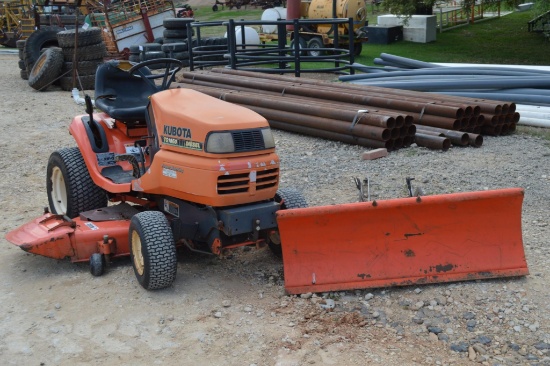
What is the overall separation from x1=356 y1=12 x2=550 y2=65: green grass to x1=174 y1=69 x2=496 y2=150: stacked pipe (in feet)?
24.5

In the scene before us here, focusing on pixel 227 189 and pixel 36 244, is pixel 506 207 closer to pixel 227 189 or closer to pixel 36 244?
pixel 227 189

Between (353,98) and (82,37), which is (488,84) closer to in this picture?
(353,98)

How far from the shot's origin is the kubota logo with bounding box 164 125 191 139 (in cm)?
566

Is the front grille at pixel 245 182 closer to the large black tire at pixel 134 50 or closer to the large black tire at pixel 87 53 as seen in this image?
the large black tire at pixel 87 53

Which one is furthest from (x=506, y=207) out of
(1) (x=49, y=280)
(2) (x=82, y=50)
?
(2) (x=82, y=50)

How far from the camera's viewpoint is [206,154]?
5.52 meters

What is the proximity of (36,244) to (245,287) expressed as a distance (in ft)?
5.82

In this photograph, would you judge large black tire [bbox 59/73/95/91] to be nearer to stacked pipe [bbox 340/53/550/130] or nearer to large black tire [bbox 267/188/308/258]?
stacked pipe [bbox 340/53/550/130]

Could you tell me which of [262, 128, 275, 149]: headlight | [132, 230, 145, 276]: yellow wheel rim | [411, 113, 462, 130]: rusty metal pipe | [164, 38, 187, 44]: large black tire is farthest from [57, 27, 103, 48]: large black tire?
[262, 128, 275, 149]: headlight

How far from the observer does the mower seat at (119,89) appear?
7.05 m

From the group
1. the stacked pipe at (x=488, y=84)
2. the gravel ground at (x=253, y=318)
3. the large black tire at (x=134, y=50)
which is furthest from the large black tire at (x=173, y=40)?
the gravel ground at (x=253, y=318)

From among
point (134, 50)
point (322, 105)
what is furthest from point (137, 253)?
point (134, 50)

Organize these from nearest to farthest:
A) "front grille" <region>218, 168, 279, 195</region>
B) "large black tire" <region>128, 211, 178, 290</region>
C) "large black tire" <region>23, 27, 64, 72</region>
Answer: "front grille" <region>218, 168, 279, 195</region>, "large black tire" <region>128, 211, 178, 290</region>, "large black tire" <region>23, 27, 64, 72</region>

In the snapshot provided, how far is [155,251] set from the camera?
18.4 feet
